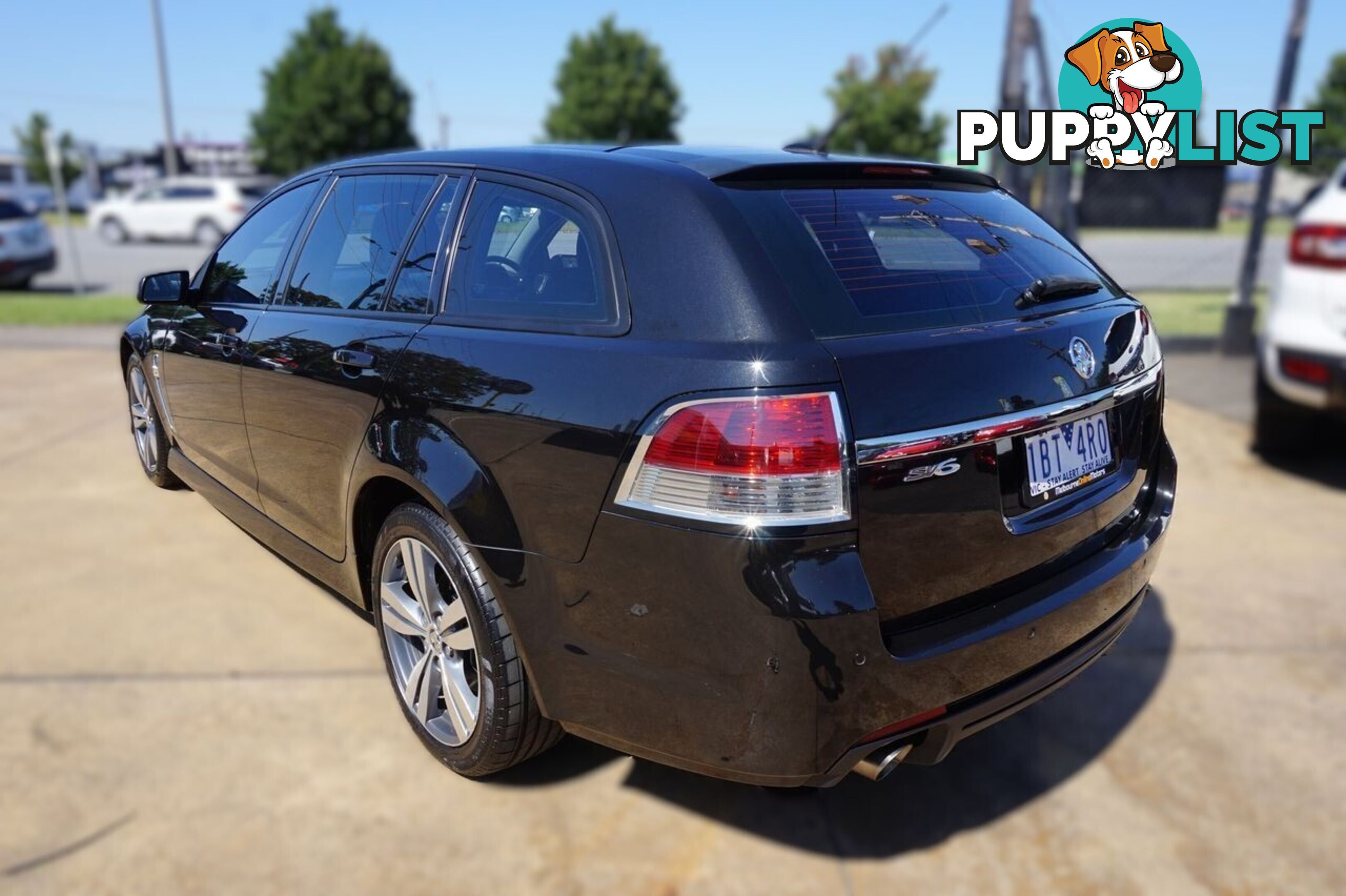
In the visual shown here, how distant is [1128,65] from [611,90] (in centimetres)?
3612

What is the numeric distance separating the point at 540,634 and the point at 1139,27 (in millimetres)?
5552

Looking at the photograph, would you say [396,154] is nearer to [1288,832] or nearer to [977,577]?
[977,577]

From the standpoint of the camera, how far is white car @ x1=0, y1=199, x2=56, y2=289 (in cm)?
1408

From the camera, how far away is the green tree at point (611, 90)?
39.5 meters

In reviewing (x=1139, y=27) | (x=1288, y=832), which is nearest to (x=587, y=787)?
(x=1288, y=832)

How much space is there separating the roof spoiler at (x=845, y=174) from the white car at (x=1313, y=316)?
3.24m

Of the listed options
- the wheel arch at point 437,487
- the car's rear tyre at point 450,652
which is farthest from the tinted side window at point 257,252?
the car's rear tyre at point 450,652

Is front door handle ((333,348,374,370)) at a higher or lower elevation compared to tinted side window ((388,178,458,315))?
lower

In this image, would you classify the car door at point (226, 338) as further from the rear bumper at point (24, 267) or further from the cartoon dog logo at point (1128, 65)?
the rear bumper at point (24, 267)

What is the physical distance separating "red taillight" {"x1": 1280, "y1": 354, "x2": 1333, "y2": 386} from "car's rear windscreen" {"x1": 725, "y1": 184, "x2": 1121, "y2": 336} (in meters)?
3.05

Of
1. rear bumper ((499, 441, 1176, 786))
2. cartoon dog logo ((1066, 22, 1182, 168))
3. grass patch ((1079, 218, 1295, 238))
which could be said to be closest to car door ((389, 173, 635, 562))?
rear bumper ((499, 441, 1176, 786))

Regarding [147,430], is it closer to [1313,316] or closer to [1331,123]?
[1313,316]

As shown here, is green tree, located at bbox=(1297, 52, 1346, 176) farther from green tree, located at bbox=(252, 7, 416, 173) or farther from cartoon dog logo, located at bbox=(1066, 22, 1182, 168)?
green tree, located at bbox=(252, 7, 416, 173)

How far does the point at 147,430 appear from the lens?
4395 mm
